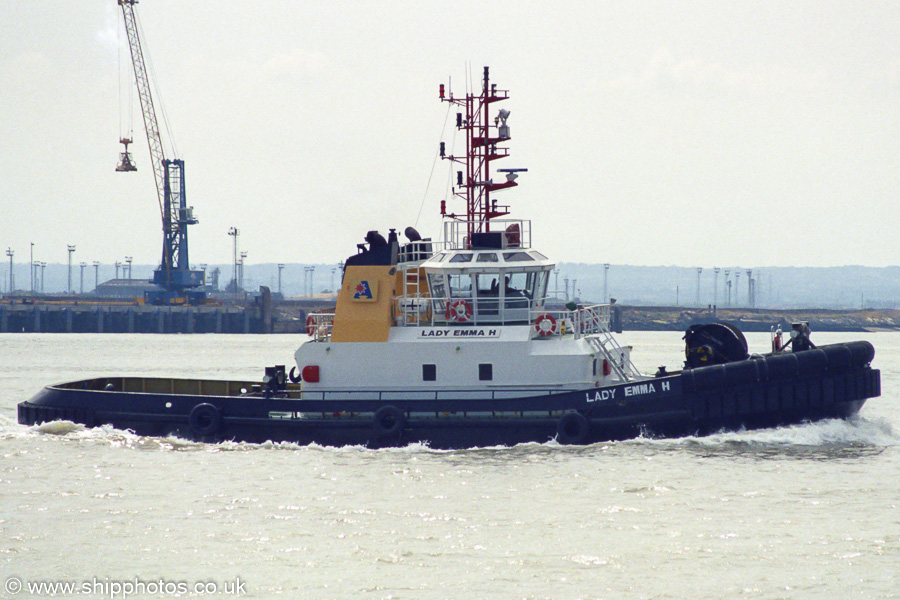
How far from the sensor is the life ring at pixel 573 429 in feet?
57.7

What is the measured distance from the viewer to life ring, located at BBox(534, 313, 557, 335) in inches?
A: 720

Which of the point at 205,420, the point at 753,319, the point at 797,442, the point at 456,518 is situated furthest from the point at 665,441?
the point at 753,319

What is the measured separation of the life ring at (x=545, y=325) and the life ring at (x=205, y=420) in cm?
613

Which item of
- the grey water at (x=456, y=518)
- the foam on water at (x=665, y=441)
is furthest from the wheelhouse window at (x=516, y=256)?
the grey water at (x=456, y=518)

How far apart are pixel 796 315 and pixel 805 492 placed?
106 meters

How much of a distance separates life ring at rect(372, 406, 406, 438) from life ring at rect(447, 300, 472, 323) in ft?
6.89

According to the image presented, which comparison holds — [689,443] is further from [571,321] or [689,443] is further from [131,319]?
[131,319]

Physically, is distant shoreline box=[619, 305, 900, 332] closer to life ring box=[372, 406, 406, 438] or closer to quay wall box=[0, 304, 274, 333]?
quay wall box=[0, 304, 274, 333]

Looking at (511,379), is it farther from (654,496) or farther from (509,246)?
(654,496)

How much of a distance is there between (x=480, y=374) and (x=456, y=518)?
4.73 metres

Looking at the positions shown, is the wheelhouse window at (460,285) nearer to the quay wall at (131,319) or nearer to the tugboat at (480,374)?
the tugboat at (480,374)

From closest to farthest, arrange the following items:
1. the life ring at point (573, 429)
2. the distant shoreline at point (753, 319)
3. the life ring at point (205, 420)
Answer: the life ring at point (573, 429), the life ring at point (205, 420), the distant shoreline at point (753, 319)

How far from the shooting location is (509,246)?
1920 cm

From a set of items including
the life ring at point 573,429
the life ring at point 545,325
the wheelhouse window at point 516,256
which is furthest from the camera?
the wheelhouse window at point 516,256
